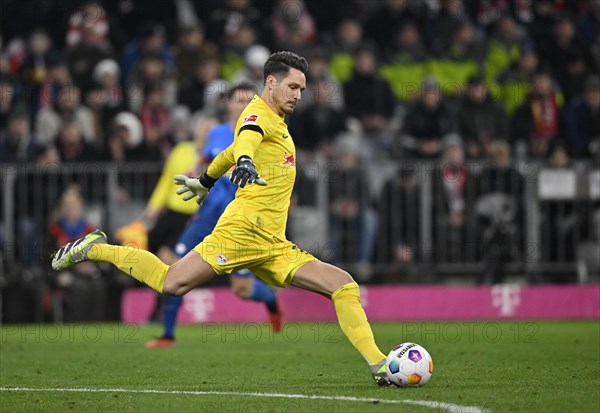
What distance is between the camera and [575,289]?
17281 millimetres

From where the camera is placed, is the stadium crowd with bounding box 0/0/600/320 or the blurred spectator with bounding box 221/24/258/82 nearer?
the stadium crowd with bounding box 0/0/600/320

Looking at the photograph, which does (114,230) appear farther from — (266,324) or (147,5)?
(147,5)

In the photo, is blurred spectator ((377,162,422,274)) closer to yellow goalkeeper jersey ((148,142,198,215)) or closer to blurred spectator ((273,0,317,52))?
blurred spectator ((273,0,317,52))

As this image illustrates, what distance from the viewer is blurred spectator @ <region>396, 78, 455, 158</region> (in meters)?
18.5

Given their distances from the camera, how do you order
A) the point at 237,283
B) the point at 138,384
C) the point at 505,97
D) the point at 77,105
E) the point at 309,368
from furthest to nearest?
the point at 505,97 < the point at 77,105 < the point at 237,283 < the point at 309,368 < the point at 138,384

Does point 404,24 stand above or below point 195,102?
above

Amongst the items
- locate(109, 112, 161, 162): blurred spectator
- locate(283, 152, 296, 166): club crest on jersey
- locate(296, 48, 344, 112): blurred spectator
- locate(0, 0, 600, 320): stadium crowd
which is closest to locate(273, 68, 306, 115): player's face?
locate(283, 152, 296, 166): club crest on jersey

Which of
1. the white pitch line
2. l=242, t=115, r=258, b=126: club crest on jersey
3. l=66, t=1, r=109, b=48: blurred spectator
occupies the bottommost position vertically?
the white pitch line

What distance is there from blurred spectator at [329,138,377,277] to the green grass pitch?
1.90 metres

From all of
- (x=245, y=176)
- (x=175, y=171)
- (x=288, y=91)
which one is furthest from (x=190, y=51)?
(x=245, y=176)

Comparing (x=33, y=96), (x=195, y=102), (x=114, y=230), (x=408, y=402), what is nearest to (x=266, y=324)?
(x=114, y=230)

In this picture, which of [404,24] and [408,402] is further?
[404,24]

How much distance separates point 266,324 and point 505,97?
5896 mm

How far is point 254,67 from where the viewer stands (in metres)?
18.7
